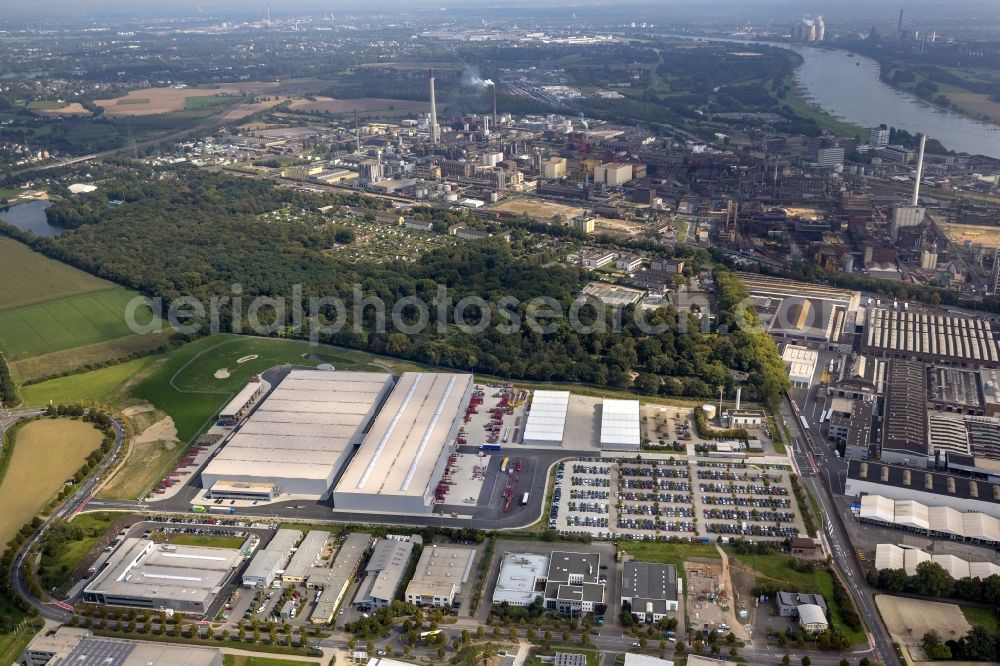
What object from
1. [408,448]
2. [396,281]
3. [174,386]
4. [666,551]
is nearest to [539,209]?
[396,281]

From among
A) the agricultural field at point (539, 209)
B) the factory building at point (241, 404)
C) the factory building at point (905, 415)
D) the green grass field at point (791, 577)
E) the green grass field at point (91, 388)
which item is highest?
the agricultural field at point (539, 209)

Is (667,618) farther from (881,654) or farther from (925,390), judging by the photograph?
(925,390)

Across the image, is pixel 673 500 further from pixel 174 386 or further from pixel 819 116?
pixel 819 116

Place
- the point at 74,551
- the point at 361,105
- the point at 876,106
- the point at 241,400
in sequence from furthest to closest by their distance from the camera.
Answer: the point at 361,105
the point at 876,106
the point at 241,400
the point at 74,551

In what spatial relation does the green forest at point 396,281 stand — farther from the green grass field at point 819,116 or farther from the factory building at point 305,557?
the green grass field at point 819,116

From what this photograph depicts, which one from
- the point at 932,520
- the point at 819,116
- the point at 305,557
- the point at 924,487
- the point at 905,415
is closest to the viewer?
the point at 305,557

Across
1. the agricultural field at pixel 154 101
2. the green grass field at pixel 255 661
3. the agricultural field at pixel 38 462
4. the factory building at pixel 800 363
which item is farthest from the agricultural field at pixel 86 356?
the agricultural field at pixel 154 101

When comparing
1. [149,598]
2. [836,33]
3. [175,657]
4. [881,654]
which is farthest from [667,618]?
[836,33]
